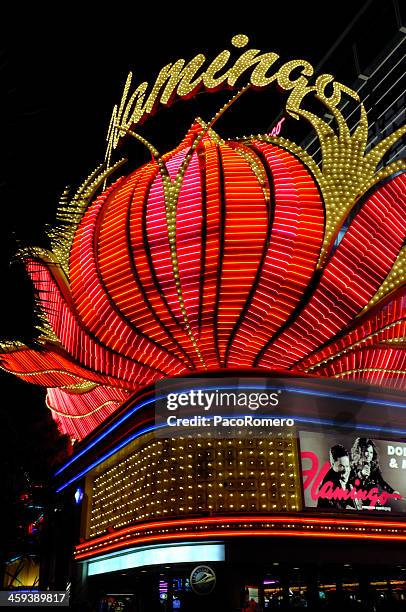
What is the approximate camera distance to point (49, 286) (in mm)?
18141

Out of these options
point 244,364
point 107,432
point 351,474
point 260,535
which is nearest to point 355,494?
point 351,474

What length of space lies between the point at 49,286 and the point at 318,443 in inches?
353

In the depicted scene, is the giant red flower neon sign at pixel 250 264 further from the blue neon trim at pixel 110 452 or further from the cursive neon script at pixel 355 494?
the cursive neon script at pixel 355 494

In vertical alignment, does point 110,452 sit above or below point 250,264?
below

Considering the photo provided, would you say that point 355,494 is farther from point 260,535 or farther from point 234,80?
point 234,80

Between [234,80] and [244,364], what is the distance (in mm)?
7660

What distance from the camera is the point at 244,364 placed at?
52.2ft

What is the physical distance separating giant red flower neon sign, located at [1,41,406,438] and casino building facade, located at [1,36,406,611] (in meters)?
0.05

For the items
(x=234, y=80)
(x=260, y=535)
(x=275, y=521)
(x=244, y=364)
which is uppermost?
(x=234, y=80)

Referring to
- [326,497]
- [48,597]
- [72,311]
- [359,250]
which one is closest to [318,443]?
[326,497]

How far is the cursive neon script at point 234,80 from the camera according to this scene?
16828mm

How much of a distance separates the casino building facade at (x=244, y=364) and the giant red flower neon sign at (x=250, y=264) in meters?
0.05

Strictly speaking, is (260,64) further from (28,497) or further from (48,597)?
(28,497)

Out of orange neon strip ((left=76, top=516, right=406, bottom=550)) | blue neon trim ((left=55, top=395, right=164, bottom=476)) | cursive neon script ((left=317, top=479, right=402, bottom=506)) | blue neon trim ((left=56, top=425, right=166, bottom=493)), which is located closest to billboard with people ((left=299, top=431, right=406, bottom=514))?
cursive neon script ((left=317, top=479, right=402, bottom=506))
